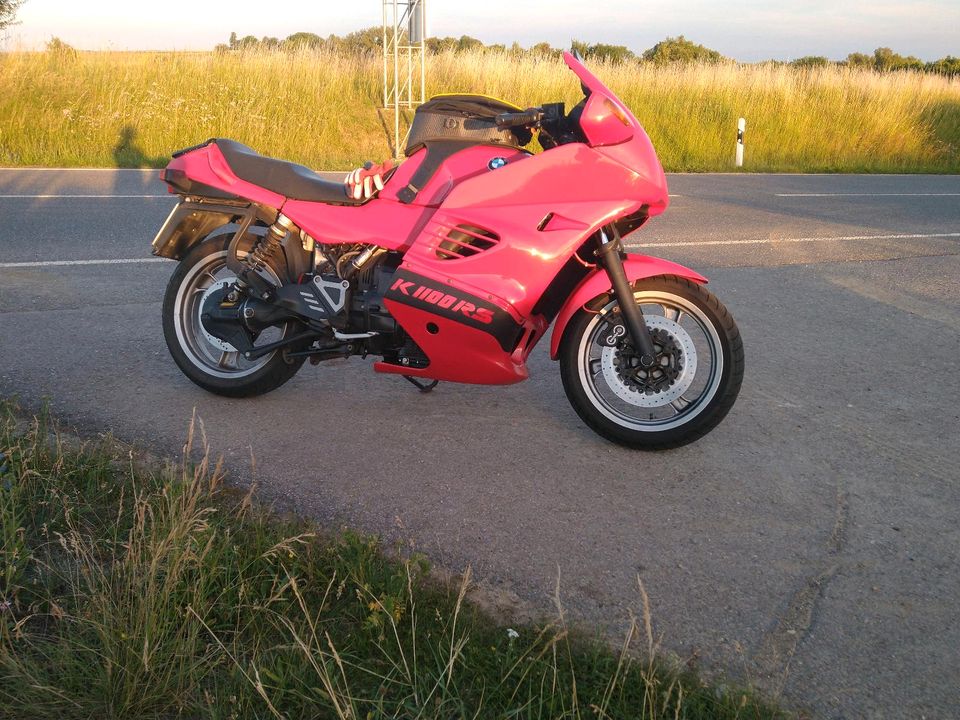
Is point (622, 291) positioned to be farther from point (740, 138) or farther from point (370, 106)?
point (740, 138)

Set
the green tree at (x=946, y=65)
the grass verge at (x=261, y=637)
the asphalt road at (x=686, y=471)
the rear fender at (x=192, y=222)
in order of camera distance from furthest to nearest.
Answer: the green tree at (x=946, y=65) < the rear fender at (x=192, y=222) < the asphalt road at (x=686, y=471) < the grass verge at (x=261, y=637)

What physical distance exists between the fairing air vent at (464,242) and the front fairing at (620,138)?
55 cm

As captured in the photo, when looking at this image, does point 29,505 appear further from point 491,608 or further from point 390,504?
point 491,608

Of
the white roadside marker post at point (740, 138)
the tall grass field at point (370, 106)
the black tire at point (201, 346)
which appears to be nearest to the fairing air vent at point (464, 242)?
the black tire at point (201, 346)

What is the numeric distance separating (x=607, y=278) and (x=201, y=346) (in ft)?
6.53

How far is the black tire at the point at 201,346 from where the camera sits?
15.1 feet

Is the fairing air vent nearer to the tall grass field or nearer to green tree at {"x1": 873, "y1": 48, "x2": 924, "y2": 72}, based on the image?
the tall grass field

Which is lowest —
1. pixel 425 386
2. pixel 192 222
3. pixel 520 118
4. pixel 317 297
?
pixel 425 386

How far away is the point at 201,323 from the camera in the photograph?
463cm

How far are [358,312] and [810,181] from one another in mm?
12663

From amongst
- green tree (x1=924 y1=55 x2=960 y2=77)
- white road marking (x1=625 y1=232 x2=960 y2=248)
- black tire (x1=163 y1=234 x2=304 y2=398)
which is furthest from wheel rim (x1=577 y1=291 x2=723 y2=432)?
green tree (x1=924 y1=55 x2=960 y2=77)

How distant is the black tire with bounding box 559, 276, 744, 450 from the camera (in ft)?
13.2

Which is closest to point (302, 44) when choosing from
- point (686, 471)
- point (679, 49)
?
point (686, 471)

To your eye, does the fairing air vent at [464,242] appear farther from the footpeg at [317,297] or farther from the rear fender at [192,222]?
the rear fender at [192,222]
